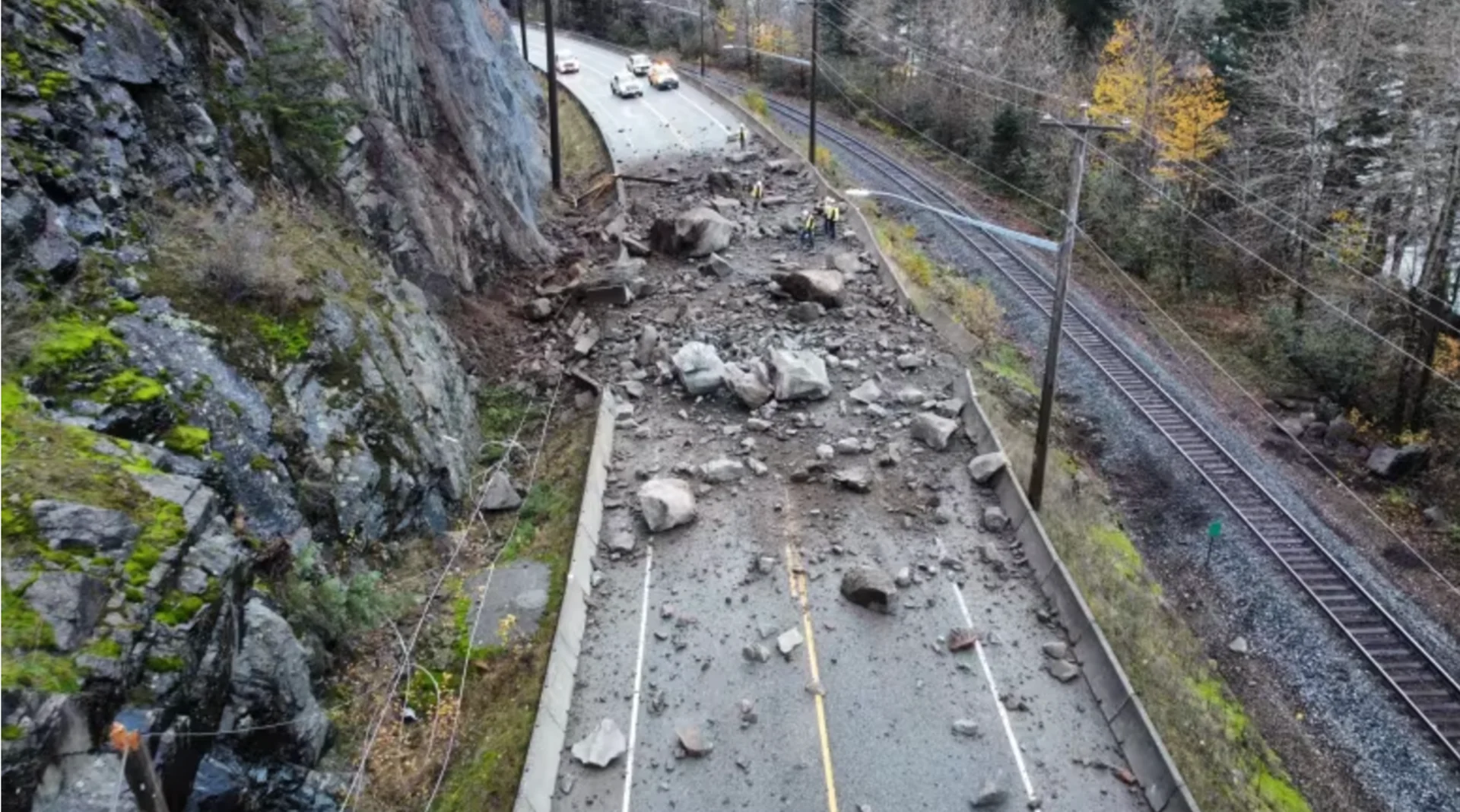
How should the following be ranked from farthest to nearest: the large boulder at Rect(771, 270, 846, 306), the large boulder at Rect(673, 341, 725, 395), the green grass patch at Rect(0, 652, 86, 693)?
the large boulder at Rect(771, 270, 846, 306)
the large boulder at Rect(673, 341, 725, 395)
the green grass patch at Rect(0, 652, 86, 693)

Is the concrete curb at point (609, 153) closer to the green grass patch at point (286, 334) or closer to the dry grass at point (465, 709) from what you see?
the green grass patch at point (286, 334)

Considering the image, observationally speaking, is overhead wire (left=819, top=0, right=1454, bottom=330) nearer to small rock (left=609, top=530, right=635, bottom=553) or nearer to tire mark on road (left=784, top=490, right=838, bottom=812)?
tire mark on road (left=784, top=490, right=838, bottom=812)

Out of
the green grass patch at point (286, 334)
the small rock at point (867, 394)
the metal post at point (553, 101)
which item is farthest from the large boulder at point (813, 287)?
the green grass patch at point (286, 334)

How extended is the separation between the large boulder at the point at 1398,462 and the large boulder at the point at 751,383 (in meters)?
15.5

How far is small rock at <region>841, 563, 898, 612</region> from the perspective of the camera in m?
16.1

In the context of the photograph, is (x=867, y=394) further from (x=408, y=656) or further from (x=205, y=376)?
(x=205, y=376)

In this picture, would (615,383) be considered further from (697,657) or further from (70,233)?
(70,233)

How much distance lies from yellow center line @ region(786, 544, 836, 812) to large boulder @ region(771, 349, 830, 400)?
513 cm

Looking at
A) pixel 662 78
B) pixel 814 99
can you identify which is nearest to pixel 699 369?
pixel 814 99

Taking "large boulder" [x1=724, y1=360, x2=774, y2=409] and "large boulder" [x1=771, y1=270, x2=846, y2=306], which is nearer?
"large boulder" [x1=724, y1=360, x2=774, y2=409]

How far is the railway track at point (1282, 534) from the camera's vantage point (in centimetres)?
1673

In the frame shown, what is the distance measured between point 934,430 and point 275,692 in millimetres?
13842

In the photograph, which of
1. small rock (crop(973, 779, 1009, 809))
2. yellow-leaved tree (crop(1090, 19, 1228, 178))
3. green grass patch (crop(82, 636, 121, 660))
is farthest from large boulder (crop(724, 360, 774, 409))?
yellow-leaved tree (crop(1090, 19, 1228, 178))

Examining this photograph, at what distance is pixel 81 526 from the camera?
9.56 m
